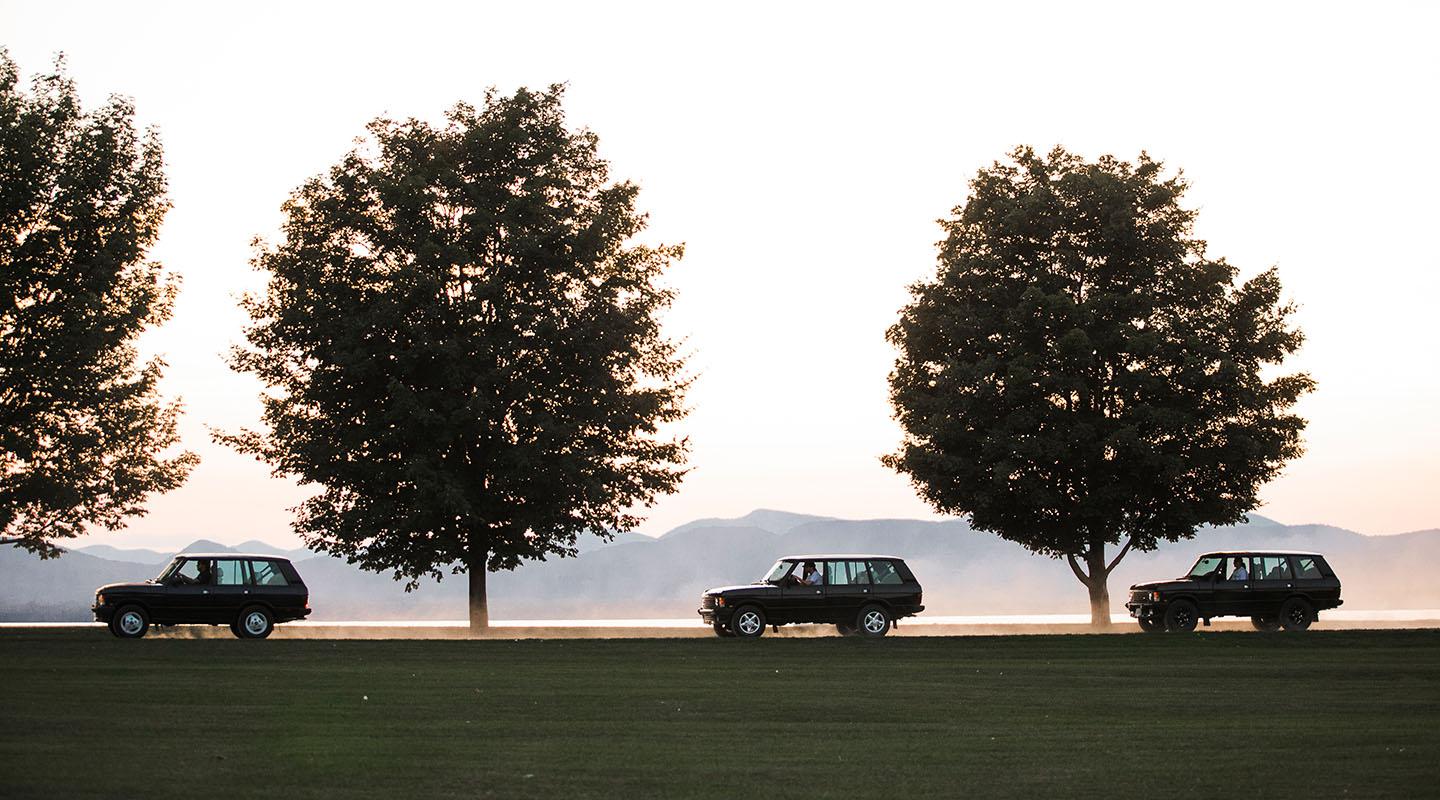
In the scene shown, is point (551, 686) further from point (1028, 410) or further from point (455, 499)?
point (1028, 410)

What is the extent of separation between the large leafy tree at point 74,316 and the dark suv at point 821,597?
1833 cm

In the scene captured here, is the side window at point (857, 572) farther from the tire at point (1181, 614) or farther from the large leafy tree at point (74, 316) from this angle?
the large leafy tree at point (74, 316)

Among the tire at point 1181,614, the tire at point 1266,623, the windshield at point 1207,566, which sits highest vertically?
the windshield at point 1207,566

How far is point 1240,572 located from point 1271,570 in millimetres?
784

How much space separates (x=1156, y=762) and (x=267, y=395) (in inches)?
1336

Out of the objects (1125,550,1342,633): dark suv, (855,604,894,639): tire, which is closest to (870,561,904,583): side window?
(855,604,894,639): tire

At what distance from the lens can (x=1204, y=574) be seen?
40.5m

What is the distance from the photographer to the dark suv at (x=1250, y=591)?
132 feet

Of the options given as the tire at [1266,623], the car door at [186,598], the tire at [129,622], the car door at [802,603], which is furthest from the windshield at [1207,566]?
the tire at [129,622]

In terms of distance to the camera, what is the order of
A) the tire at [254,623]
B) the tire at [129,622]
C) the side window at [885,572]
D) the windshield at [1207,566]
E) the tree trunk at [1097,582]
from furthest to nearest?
the tree trunk at [1097,582], the windshield at [1207,566], the side window at [885,572], the tire at [254,623], the tire at [129,622]

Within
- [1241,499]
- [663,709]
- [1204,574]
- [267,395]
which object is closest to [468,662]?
[663,709]

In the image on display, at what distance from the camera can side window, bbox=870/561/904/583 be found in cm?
3816

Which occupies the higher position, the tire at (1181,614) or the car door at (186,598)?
the car door at (186,598)

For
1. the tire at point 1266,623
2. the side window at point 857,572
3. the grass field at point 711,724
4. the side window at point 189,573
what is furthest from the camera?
the tire at point 1266,623
